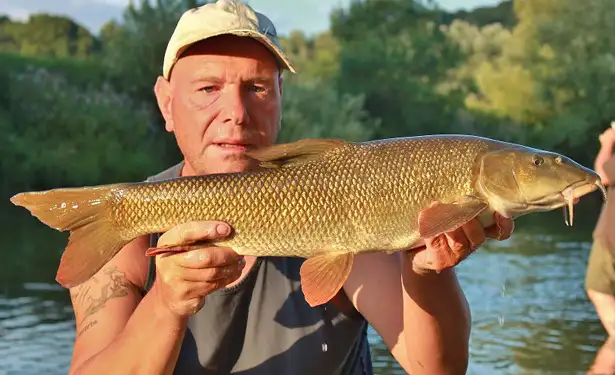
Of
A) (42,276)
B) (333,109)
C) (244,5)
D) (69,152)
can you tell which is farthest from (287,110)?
(244,5)

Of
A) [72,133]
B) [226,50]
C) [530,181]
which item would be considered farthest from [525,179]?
[72,133]

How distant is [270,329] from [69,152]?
2404 cm

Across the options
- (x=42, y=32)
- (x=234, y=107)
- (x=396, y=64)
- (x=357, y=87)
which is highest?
(x=42, y=32)

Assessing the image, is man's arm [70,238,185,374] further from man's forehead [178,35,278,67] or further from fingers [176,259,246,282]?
man's forehead [178,35,278,67]

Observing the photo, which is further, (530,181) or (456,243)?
(530,181)

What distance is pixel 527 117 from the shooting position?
34844 millimetres

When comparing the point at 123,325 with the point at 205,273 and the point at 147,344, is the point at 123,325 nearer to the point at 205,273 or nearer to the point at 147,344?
the point at 147,344

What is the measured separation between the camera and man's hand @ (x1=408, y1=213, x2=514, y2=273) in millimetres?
2590

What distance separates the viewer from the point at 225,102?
3.21 m

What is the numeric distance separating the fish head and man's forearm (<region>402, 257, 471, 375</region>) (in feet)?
1.17

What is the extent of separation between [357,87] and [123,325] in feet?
109

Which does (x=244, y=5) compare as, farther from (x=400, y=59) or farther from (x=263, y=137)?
(x=400, y=59)

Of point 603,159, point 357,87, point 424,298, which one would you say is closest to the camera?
point 424,298

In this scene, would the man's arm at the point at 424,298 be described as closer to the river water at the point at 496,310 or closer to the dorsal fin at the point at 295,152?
the dorsal fin at the point at 295,152
